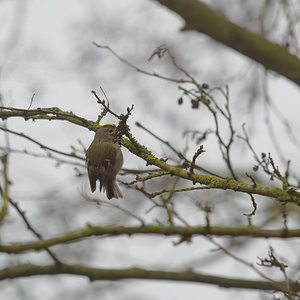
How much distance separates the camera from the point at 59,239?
2.12m

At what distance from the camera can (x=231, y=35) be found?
4.15 m

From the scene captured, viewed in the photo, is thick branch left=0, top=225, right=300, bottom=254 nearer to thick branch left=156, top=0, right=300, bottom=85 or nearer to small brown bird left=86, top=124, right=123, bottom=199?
small brown bird left=86, top=124, right=123, bottom=199

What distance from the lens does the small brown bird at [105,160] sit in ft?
10.1

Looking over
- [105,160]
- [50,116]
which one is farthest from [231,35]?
[50,116]

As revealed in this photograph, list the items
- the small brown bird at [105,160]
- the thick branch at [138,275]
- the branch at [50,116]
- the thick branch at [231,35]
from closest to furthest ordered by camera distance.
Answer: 1. the branch at [50,116]
2. the small brown bird at [105,160]
3. the thick branch at [138,275]
4. the thick branch at [231,35]

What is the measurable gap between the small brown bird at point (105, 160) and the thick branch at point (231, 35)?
160 centimetres

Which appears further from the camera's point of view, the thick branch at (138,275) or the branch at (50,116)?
the thick branch at (138,275)

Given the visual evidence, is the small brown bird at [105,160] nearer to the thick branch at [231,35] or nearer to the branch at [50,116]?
the branch at [50,116]

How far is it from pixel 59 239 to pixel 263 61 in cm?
269

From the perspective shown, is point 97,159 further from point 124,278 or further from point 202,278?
point 202,278

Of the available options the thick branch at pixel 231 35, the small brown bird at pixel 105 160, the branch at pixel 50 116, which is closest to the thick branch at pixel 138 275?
the small brown bird at pixel 105 160

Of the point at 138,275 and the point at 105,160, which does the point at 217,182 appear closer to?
the point at 105,160

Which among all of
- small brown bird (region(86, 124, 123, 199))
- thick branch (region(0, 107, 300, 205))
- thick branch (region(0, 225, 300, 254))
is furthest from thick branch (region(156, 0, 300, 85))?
thick branch (region(0, 225, 300, 254))

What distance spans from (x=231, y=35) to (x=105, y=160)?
1.77 m
